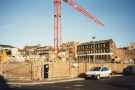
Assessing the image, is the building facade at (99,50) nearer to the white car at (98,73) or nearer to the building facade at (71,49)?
the building facade at (71,49)

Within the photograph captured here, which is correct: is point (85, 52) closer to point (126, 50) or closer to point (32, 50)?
point (126, 50)

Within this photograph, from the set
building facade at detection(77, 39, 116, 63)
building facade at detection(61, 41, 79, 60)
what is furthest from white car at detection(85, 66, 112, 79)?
building facade at detection(61, 41, 79, 60)

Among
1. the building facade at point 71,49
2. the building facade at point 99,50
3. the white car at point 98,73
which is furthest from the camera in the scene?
the building facade at point 71,49

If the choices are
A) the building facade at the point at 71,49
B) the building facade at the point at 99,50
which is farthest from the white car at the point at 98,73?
the building facade at the point at 71,49

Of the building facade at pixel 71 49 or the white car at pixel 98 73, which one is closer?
the white car at pixel 98 73

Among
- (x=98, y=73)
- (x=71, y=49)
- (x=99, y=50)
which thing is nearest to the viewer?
(x=98, y=73)

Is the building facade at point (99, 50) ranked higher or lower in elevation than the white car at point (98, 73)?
higher

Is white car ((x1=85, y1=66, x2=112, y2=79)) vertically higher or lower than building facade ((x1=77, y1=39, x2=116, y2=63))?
lower

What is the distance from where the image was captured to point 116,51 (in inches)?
5027

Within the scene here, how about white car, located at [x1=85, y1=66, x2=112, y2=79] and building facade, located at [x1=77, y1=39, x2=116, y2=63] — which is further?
building facade, located at [x1=77, y1=39, x2=116, y2=63]

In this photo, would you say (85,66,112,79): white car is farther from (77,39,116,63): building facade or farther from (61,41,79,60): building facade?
(61,41,79,60): building facade

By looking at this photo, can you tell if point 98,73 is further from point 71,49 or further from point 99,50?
point 71,49

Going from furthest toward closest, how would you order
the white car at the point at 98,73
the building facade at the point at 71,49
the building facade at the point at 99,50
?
the building facade at the point at 71,49 → the building facade at the point at 99,50 → the white car at the point at 98,73

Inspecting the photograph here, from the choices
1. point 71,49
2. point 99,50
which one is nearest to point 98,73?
point 99,50
